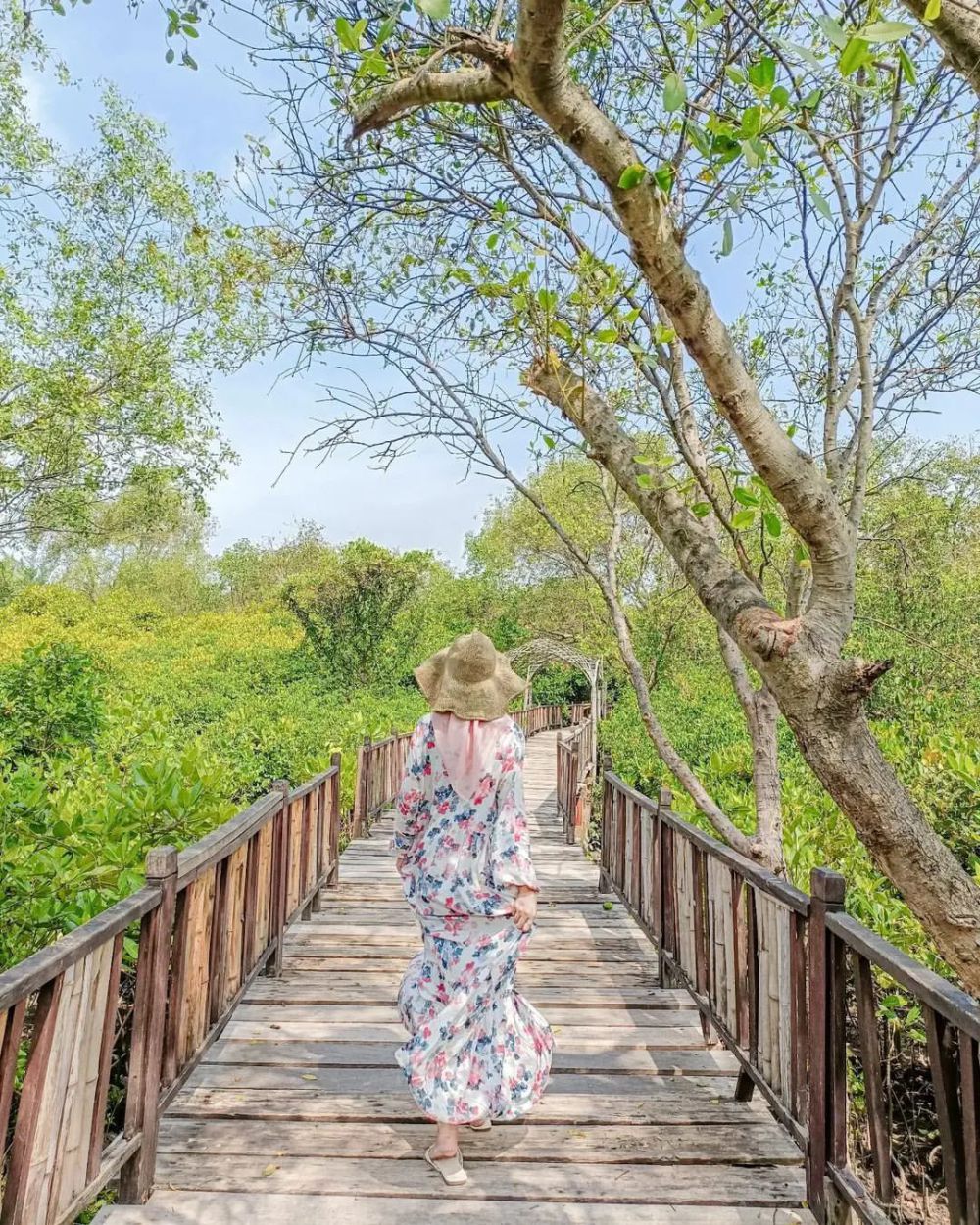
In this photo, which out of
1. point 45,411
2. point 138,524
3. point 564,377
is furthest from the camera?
point 138,524

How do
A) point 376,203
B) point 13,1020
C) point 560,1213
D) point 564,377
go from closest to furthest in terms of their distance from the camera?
point 13,1020
point 560,1213
point 564,377
point 376,203

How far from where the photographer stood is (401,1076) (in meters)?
3.22

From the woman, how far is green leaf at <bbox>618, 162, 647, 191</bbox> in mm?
Answer: 1514

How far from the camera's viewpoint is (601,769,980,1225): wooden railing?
69.9 inches

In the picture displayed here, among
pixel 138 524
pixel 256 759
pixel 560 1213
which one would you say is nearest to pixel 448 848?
pixel 560 1213

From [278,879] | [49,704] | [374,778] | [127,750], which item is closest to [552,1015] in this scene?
[278,879]

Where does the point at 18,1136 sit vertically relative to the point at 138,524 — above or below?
below

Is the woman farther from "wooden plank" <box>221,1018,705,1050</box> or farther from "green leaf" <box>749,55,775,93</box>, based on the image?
"green leaf" <box>749,55,775,93</box>

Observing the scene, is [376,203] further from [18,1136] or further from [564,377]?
[18,1136]

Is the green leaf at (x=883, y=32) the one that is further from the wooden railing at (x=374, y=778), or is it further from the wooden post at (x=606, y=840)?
the wooden railing at (x=374, y=778)

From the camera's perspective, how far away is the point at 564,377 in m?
3.53

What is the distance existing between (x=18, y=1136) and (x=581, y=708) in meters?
27.8

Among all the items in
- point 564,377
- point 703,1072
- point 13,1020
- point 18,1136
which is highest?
point 564,377

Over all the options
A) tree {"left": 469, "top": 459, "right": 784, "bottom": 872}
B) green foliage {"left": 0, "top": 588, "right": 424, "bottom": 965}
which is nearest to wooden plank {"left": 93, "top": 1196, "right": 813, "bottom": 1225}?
green foliage {"left": 0, "top": 588, "right": 424, "bottom": 965}
